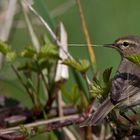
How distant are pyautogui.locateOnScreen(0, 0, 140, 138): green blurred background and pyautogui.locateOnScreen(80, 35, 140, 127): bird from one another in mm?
1079

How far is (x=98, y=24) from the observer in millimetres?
6109

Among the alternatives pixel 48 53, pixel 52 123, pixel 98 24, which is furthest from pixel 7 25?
pixel 98 24

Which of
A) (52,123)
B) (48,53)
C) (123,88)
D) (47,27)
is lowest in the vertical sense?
(52,123)

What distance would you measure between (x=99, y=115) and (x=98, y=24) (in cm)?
250

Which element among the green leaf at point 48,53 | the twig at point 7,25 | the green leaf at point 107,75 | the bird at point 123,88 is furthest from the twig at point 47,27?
the twig at point 7,25

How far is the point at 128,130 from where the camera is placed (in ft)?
11.9

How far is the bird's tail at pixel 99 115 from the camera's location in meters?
3.66

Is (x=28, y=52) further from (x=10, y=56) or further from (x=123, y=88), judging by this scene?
(x=123, y=88)

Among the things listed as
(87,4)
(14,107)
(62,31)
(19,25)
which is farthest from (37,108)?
(87,4)

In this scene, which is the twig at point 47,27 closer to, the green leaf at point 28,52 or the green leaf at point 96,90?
the green leaf at point 28,52

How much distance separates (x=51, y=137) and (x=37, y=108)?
0.22 m

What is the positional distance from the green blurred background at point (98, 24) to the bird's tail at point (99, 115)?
161 centimetres

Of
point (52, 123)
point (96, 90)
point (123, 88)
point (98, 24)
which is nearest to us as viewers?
point (96, 90)

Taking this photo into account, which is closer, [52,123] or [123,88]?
[123,88]
